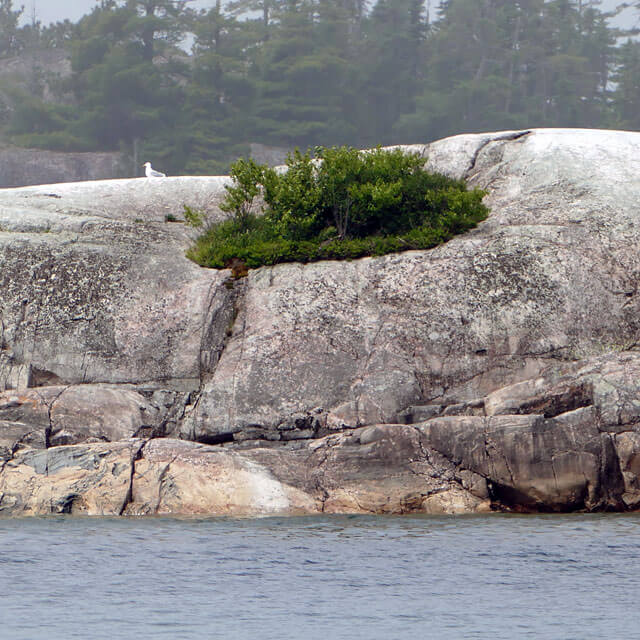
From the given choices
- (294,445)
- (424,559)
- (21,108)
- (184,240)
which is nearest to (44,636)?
(424,559)

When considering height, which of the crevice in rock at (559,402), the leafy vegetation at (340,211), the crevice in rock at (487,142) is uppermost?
the crevice in rock at (487,142)

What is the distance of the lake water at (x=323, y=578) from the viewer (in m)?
12.6

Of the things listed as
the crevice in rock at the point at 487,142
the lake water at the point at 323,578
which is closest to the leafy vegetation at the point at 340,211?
the crevice in rock at the point at 487,142

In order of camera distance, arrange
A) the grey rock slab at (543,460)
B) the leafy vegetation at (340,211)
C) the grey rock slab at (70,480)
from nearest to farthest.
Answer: the grey rock slab at (543,460) → the grey rock slab at (70,480) → the leafy vegetation at (340,211)

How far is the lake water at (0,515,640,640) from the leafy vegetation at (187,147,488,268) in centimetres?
865

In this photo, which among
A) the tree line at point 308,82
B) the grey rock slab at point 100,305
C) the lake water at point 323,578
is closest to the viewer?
the lake water at point 323,578

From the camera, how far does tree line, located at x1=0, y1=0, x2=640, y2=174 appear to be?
67.4 meters

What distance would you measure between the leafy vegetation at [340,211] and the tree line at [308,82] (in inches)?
1467

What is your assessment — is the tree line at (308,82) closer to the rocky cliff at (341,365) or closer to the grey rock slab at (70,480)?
the rocky cliff at (341,365)

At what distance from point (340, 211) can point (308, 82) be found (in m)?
44.6

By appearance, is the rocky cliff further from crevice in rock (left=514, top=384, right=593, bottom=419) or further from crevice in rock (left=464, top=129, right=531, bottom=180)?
crevice in rock (left=464, top=129, right=531, bottom=180)

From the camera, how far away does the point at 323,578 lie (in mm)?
14828

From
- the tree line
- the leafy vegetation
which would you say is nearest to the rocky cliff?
the leafy vegetation

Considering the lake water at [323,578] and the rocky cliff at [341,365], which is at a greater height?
the rocky cliff at [341,365]
